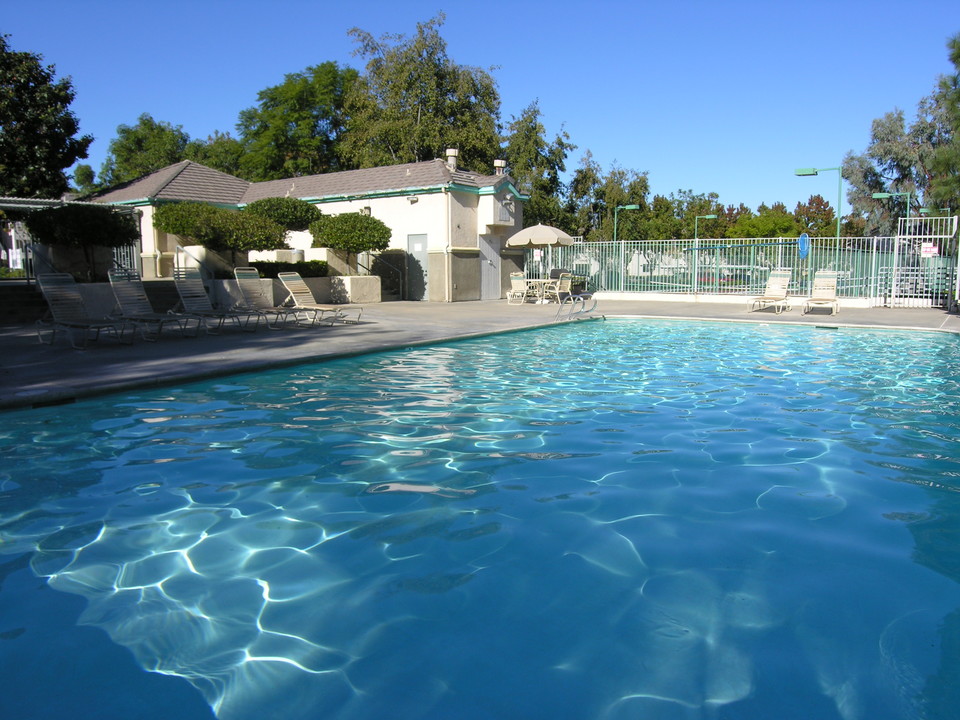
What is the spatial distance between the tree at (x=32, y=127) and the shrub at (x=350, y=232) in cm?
1421

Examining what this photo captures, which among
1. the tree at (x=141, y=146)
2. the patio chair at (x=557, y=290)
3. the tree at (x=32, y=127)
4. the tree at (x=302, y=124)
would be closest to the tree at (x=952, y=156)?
the patio chair at (x=557, y=290)

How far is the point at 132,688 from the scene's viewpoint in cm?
291

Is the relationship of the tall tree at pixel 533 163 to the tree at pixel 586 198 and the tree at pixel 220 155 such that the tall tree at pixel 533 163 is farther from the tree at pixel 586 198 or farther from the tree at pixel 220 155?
the tree at pixel 220 155

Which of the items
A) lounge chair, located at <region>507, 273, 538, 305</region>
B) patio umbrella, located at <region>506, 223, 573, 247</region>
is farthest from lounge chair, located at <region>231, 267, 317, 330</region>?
patio umbrella, located at <region>506, 223, 573, 247</region>

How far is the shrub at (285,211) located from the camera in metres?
21.5

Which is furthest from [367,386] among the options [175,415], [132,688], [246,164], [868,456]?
[246,164]

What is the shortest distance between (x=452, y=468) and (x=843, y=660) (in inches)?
124

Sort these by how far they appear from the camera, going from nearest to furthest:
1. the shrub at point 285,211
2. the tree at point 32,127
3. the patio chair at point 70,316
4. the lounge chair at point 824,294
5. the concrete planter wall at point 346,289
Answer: the patio chair at point 70,316 < the lounge chair at point 824,294 < the shrub at point 285,211 < the concrete planter wall at point 346,289 < the tree at point 32,127

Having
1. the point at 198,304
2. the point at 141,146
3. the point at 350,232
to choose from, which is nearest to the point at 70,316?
the point at 198,304

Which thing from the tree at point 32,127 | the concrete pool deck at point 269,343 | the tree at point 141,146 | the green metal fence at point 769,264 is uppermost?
the tree at point 141,146

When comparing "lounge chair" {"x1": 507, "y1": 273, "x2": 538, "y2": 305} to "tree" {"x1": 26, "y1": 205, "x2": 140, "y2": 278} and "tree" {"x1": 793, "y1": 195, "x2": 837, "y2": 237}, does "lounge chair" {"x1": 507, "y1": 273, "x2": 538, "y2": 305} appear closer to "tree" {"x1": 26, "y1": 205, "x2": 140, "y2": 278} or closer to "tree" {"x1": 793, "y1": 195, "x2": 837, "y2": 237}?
"tree" {"x1": 26, "y1": 205, "x2": 140, "y2": 278}

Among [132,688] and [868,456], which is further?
[868,456]

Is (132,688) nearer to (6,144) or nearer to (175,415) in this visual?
(175,415)

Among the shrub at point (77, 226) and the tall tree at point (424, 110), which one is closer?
the shrub at point (77, 226)
